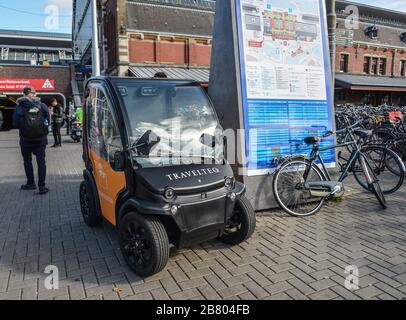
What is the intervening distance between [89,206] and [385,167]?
5.01 meters

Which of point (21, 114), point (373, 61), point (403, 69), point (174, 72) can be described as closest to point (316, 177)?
point (21, 114)

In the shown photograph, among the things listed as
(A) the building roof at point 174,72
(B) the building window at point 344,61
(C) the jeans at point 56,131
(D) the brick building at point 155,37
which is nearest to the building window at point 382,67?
(B) the building window at point 344,61

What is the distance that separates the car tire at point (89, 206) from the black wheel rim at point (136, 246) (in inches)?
42.4

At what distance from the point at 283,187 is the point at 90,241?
280 cm

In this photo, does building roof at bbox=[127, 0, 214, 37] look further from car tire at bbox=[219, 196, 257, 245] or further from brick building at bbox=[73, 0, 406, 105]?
car tire at bbox=[219, 196, 257, 245]

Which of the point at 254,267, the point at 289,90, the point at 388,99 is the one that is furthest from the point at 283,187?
the point at 388,99

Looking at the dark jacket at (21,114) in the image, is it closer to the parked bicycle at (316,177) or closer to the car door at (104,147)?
the car door at (104,147)

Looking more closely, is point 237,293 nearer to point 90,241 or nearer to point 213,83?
point 90,241

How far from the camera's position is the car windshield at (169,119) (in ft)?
10.6

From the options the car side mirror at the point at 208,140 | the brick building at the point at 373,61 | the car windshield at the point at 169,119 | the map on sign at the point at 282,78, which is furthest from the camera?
the brick building at the point at 373,61

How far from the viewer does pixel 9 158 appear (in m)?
10.5

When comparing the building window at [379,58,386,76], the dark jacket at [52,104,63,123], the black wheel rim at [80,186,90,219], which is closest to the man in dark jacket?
the black wheel rim at [80,186,90,219]

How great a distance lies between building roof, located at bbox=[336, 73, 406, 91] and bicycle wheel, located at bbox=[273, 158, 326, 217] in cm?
2457

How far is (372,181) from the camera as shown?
4.97m
